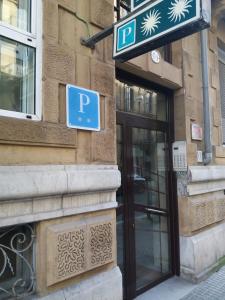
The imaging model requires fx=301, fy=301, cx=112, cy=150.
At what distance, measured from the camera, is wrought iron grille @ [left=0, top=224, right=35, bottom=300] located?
7.49 feet

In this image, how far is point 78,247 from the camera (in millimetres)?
2598

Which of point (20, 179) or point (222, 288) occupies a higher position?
point (20, 179)

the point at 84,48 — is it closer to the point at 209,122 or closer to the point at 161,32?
the point at 161,32

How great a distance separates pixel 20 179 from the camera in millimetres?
2193

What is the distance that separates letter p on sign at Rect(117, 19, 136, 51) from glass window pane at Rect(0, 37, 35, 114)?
740mm

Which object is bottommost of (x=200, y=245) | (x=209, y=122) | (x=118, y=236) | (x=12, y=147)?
(x=200, y=245)

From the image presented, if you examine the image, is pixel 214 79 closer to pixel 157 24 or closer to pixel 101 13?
pixel 101 13

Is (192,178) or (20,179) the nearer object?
(20,179)

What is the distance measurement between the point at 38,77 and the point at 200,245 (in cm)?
330

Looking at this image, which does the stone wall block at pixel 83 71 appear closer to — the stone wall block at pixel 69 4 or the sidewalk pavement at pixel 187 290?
the stone wall block at pixel 69 4

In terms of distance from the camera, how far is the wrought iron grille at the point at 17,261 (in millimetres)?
2284

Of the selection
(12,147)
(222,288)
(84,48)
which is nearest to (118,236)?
(222,288)

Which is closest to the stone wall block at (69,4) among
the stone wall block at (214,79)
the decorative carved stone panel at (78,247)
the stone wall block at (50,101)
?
the stone wall block at (50,101)

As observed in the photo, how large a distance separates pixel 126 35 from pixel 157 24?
311 mm
